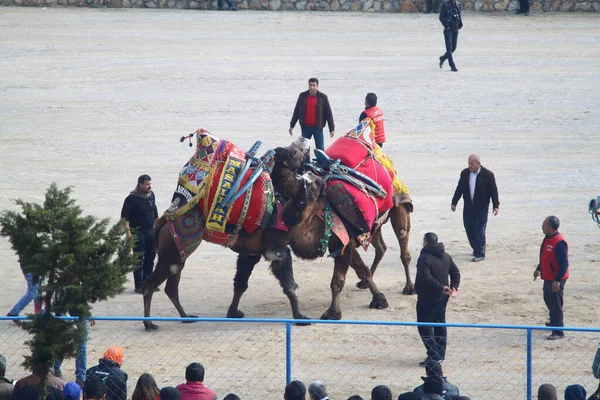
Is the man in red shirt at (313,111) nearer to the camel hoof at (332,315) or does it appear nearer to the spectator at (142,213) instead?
the spectator at (142,213)

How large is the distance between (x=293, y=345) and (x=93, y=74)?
1444cm

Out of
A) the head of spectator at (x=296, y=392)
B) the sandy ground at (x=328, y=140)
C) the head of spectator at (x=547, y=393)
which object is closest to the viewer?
the head of spectator at (x=296, y=392)

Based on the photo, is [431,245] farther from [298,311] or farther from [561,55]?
[561,55]

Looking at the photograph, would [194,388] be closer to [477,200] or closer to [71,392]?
[71,392]

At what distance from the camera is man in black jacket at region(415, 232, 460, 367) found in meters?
11.3

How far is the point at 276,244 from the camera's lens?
1254 centimetres

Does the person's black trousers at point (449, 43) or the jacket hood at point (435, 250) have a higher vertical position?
the person's black trousers at point (449, 43)

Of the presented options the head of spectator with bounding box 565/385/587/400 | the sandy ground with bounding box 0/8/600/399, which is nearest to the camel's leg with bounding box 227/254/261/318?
the sandy ground with bounding box 0/8/600/399

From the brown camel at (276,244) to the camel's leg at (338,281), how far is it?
1.16ft

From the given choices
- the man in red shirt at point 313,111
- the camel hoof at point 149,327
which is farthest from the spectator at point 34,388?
the man in red shirt at point 313,111

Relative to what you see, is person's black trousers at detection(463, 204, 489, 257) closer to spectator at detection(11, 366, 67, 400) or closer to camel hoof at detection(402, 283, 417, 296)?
camel hoof at detection(402, 283, 417, 296)

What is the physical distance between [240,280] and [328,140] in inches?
328

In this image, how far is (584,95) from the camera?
945 inches

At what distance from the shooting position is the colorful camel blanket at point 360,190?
12.8 metres
